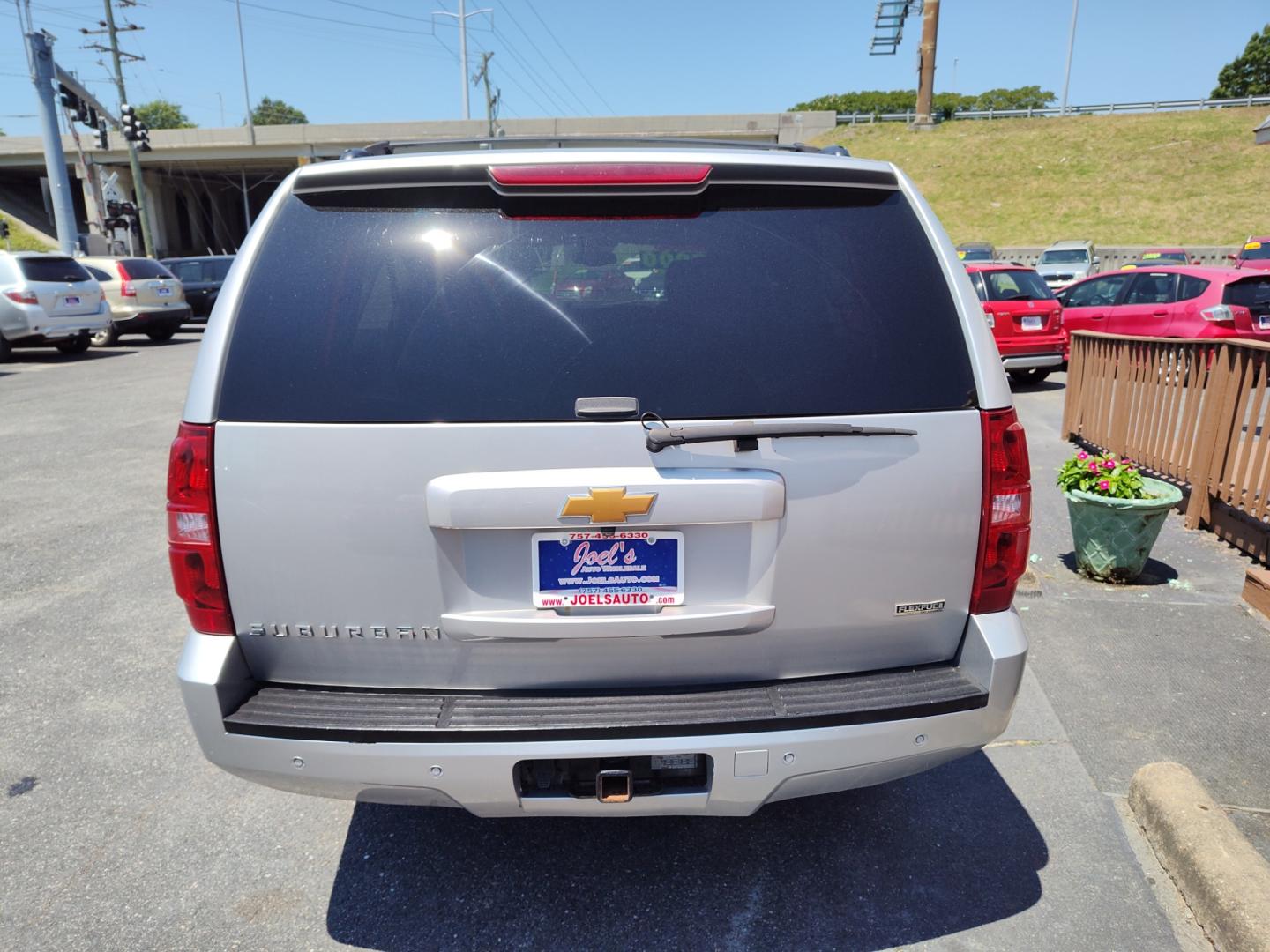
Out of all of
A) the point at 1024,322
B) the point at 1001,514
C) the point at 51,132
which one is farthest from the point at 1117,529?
the point at 51,132

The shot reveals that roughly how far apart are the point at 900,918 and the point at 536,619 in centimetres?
144

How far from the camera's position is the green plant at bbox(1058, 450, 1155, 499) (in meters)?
5.12

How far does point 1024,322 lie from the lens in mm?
12523

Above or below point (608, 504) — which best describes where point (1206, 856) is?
below

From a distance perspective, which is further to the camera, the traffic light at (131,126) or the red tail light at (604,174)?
the traffic light at (131,126)

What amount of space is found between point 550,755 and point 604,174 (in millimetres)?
1447

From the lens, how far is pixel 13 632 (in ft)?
15.0

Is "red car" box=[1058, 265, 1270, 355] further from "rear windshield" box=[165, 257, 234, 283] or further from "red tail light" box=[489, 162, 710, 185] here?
"rear windshield" box=[165, 257, 234, 283]

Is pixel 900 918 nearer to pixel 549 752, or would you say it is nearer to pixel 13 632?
pixel 549 752

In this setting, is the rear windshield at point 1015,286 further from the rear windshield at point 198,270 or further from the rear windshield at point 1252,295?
the rear windshield at point 198,270

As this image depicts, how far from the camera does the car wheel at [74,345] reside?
16953 millimetres

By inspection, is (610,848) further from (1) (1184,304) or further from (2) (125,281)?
(2) (125,281)

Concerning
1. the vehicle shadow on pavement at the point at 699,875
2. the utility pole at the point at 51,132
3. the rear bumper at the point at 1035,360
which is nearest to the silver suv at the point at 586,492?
the vehicle shadow on pavement at the point at 699,875

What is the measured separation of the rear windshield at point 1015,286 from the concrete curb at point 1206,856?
10912mm
